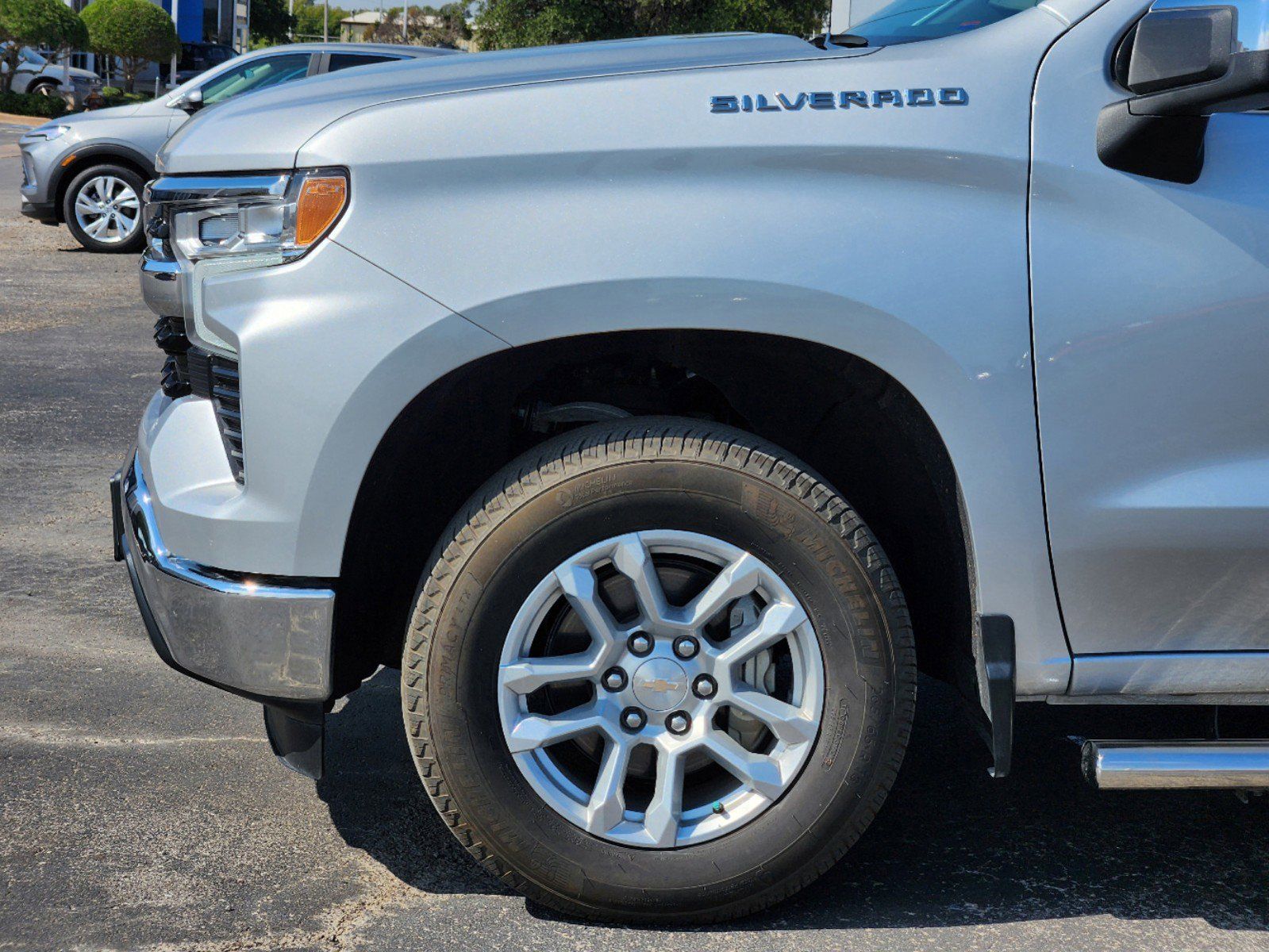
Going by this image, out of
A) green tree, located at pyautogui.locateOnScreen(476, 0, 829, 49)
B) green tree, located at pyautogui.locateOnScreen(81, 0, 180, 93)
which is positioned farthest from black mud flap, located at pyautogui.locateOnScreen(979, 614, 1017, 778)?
green tree, located at pyautogui.locateOnScreen(81, 0, 180, 93)

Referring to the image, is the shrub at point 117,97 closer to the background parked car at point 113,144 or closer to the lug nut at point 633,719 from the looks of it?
the background parked car at point 113,144

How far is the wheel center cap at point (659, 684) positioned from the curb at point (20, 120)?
30.8m

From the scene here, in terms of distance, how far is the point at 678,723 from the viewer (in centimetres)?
241

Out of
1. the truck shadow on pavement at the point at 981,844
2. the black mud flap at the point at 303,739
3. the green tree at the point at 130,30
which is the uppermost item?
the green tree at the point at 130,30

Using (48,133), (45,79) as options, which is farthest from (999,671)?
(45,79)

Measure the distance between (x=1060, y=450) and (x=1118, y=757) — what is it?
0.55 m

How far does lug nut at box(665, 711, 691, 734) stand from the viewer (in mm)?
2406

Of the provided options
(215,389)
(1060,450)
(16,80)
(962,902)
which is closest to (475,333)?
(215,389)

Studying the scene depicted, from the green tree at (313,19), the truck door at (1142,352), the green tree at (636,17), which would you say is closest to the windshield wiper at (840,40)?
the truck door at (1142,352)

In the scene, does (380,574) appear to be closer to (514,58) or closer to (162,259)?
(162,259)

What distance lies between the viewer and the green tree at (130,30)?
3625 cm

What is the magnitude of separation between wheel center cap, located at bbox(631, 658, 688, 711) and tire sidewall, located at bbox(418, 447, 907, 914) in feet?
0.81

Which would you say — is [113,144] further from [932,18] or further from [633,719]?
[633,719]

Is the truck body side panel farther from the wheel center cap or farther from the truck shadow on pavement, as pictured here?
the truck shadow on pavement
